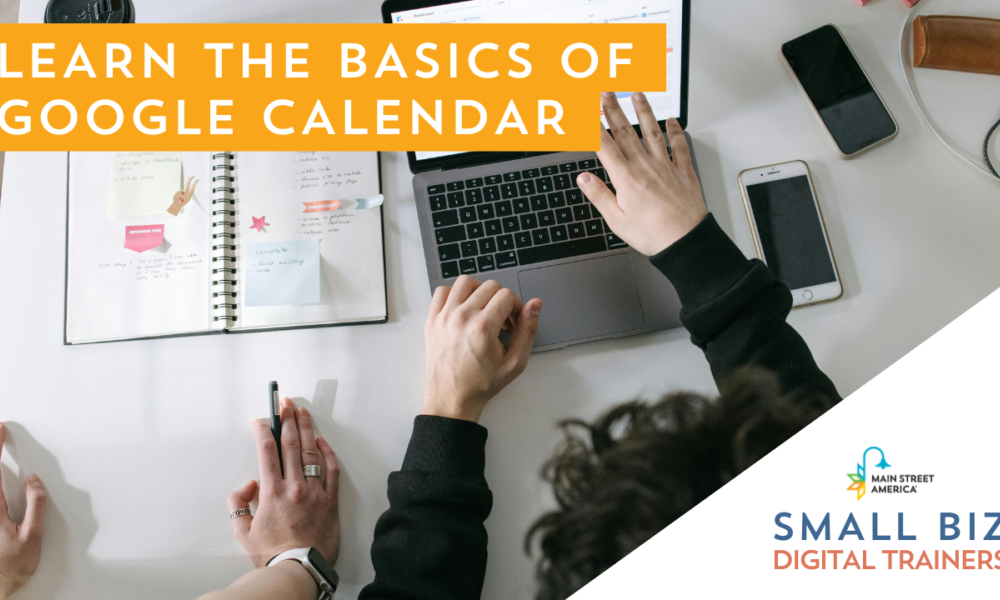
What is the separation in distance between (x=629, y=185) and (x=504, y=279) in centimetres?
22

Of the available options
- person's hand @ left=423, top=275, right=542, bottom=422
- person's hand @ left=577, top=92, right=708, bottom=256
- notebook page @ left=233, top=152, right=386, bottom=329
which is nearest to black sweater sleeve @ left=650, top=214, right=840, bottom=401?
person's hand @ left=577, top=92, right=708, bottom=256

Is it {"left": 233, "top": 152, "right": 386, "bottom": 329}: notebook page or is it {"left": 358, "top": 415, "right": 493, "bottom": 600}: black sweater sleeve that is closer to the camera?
{"left": 358, "top": 415, "right": 493, "bottom": 600}: black sweater sleeve

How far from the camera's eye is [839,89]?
34.0 inches

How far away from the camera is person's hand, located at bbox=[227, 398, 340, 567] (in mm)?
729

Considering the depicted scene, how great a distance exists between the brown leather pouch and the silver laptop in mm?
405

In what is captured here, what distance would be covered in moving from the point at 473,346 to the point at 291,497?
0.31 m

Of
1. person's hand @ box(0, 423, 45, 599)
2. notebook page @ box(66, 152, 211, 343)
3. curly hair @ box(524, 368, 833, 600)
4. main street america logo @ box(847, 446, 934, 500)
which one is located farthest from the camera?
notebook page @ box(66, 152, 211, 343)

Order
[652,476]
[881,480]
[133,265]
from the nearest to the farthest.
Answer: [652,476] < [881,480] < [133,265]

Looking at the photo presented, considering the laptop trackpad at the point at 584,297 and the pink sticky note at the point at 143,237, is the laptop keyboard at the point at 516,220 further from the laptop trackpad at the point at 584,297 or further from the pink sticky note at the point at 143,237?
the pink sticky note at the point at 143,237

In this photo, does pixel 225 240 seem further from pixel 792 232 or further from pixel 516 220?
pixel 792 232

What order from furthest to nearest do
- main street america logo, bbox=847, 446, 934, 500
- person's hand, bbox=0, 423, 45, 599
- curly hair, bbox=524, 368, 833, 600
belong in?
person's hand, bbox=0, 423, 45, 599 → main street america logo, bbox=847, 446, 934, 500 → curly hair, bbox=524, 368, 833, 600

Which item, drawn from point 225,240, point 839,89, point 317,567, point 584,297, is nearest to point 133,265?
point 225,240

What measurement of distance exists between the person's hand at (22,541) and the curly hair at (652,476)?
0.68m

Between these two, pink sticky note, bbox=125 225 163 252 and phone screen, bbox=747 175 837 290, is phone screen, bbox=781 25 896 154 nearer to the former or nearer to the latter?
phone screen, bbox=747 175 837 290
